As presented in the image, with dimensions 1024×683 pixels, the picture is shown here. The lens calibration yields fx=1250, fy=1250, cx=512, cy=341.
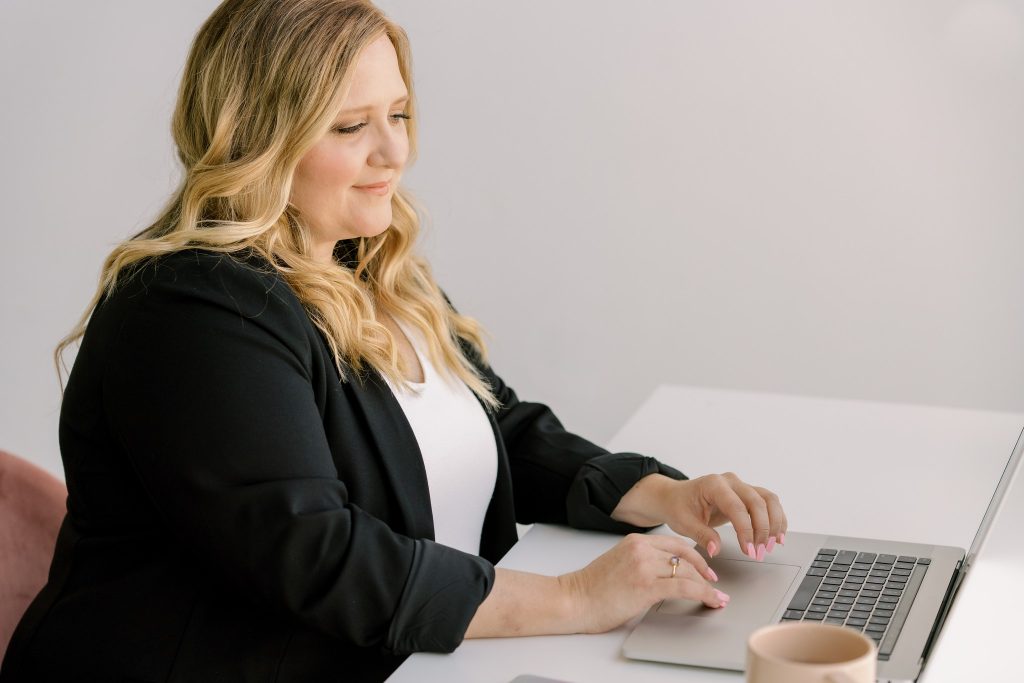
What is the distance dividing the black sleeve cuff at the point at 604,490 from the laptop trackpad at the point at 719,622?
22 centimetres

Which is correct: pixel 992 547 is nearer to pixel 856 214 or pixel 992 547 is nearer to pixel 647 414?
pixel 647 414

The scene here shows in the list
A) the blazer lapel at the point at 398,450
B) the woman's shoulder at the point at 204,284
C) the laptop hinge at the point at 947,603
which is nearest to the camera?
the laptop hinge at the point at 947,603

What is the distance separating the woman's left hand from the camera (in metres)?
1.35

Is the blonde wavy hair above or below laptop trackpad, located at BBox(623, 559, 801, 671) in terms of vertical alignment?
above

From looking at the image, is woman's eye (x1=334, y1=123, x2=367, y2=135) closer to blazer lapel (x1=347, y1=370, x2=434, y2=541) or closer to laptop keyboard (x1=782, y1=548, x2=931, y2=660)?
blazer lapel (x1=347, y1=370, x2=434, y2=541)

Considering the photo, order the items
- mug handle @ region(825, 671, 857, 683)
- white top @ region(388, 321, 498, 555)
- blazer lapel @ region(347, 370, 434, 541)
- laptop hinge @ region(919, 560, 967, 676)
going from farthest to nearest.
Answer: white top @ region(388, 321, 498, 555)
blazer lapel @ region(347, 370, 434, 541)
laptop hinge @ region(919, 560, 967, 676)
mug handle @ region(825, 671, 857, 683)

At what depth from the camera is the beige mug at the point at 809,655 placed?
27.5 inches

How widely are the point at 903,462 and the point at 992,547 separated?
1.65 ft

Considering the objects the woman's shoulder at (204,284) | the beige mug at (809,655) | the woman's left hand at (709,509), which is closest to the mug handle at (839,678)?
the beige mug at (809,655)

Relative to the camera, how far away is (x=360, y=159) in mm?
1479

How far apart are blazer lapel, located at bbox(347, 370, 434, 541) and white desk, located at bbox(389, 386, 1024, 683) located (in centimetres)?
11

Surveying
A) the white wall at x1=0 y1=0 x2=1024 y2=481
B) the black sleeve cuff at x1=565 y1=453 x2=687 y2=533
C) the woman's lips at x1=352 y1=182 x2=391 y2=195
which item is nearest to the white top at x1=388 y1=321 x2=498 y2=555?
the black sleeve cuff at x1=565 y1=453 x2=687 y2=533

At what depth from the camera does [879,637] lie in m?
1.11

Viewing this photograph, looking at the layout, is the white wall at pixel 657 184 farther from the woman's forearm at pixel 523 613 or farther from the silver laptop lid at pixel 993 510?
the woman's forearm at pixel 523 613
